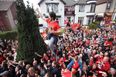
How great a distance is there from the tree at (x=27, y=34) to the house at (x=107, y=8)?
81.3ft

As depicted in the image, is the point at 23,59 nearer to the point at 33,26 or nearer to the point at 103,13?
the point at 33,26

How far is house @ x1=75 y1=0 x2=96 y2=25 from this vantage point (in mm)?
30830

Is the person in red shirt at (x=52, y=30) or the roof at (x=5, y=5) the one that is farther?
the roof at (x=5, y=5)

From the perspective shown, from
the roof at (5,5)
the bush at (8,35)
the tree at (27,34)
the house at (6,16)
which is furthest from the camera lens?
the roof at (5,5)

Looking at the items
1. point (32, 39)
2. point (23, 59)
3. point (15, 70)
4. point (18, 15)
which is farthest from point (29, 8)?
point (15, 70)

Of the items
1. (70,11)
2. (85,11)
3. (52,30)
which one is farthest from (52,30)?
(85,11)

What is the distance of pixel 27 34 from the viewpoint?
675cm

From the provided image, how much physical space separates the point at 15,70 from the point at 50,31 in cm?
235

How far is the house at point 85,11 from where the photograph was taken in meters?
30.8

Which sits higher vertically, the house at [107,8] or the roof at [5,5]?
the roof at [5,5]

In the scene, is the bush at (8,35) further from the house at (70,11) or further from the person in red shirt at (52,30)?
the house at (70,11)

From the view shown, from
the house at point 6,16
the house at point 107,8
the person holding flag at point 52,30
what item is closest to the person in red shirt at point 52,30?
the person holding flag at point 52,30

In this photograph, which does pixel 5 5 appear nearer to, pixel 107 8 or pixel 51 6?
pixel 51 6

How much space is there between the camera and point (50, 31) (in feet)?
23.2
